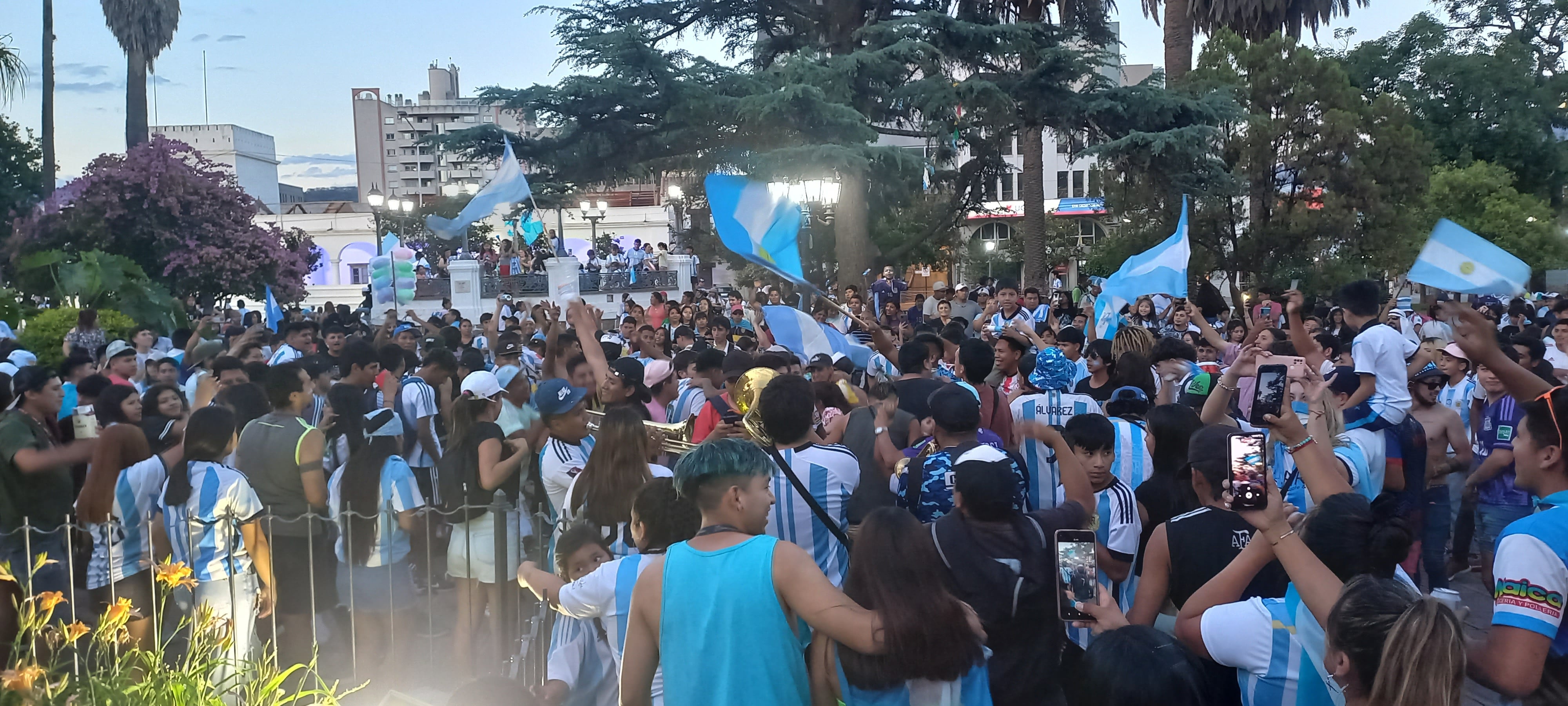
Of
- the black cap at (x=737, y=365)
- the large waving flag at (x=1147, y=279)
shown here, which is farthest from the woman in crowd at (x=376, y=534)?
the large waving flag at (x=1147, y=279)

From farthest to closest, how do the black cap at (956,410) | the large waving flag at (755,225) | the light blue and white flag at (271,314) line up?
1. the light blue and white flag at (271,314)
2. the large waving flag at (755,225)
3. the black cap at (956,410)

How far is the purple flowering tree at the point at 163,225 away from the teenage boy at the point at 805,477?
22.9 m

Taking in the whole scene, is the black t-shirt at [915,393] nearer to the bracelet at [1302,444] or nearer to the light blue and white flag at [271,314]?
the bracelet at [1302,444]

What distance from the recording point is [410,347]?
437 inches

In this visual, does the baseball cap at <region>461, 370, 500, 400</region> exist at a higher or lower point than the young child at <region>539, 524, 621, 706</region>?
higher

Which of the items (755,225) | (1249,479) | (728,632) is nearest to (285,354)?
(755,225)

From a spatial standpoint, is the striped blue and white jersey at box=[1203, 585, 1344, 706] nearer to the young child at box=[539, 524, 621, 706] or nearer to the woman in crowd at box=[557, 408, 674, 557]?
the young child at box=[539, 524, 621, 706]

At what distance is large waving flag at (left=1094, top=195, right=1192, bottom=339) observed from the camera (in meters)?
10.6

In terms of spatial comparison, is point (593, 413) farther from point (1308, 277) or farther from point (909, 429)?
point (1308, 277)

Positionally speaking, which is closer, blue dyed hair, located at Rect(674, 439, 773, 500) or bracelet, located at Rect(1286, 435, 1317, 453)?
blue dyed hair, located at Rect(674, 439, 773, 500)

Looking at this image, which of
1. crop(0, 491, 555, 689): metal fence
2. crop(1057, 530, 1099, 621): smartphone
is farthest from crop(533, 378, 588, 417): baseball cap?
crop(1057, 530, 1099, 621): smartphone

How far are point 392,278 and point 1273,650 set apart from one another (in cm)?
1750

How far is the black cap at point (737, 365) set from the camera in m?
6.63

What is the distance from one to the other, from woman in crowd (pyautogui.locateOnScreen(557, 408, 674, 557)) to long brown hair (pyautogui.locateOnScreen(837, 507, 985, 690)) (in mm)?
1857
